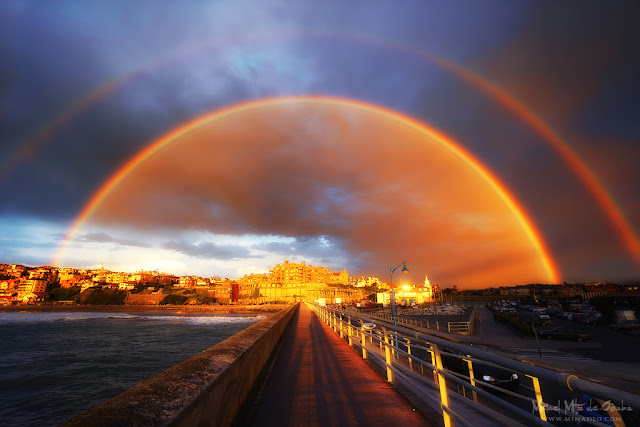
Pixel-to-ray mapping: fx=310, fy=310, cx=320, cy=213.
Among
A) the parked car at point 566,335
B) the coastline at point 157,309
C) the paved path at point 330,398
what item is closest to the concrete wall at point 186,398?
the paved path at point 330,398

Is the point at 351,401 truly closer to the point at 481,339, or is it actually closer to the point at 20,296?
the point at 481,339

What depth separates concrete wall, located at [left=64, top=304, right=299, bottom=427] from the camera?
2297 mm

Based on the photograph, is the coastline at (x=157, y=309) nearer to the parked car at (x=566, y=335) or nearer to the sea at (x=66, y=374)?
the sea at (x=66, y=374)

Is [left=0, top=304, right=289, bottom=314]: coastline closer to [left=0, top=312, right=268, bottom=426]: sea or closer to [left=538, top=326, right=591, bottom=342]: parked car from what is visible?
[left=0, top=312, right=268, bottom=426]: sea

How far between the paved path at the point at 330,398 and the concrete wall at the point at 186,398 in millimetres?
864

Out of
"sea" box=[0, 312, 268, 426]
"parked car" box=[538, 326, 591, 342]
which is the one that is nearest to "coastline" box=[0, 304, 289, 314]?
"sea" box=[0, 312, 268, 426]

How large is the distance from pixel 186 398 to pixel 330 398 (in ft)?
11.5

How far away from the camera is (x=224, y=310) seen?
128 m

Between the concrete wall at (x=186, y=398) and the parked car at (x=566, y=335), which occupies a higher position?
the concrete wall at (x=186, y=398)

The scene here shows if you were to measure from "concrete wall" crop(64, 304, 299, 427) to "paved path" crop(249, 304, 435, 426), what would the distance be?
0.86 metres

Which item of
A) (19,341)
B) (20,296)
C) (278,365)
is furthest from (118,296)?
(278,365)

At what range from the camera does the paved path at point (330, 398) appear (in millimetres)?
4500

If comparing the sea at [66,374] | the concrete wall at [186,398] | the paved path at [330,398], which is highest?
the concrete wall at [186,398]

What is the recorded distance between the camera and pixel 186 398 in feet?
9.01
